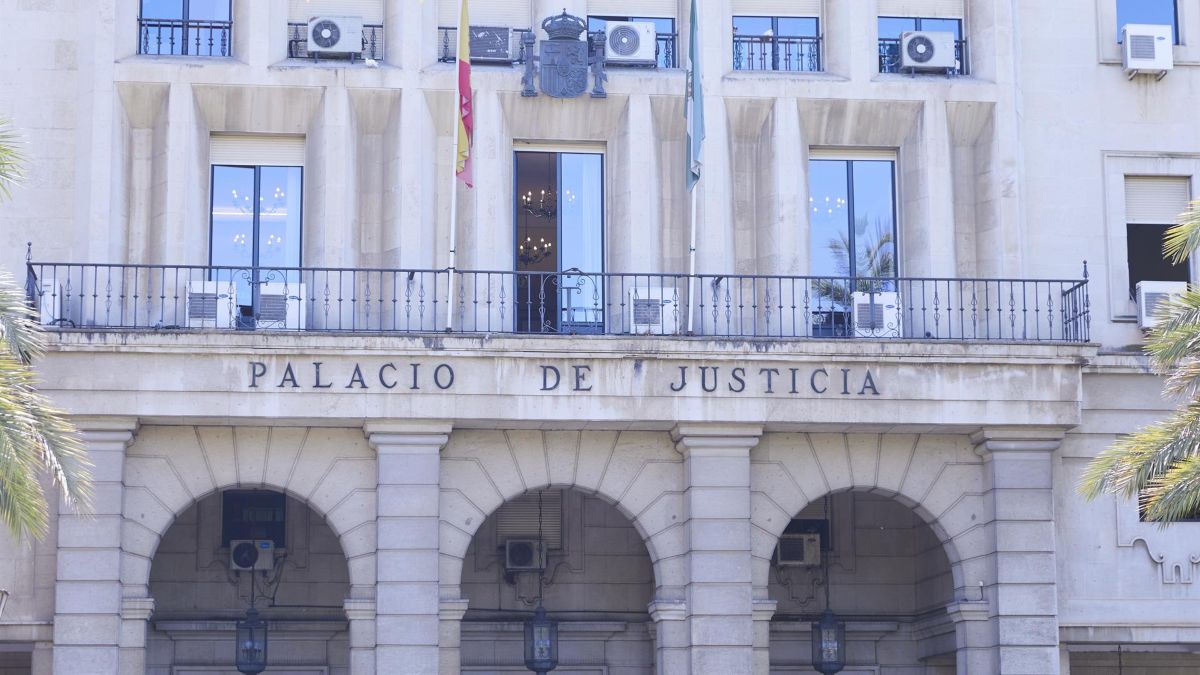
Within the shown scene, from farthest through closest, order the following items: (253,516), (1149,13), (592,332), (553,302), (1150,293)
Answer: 1. (1149,13)
2. (253,516)
3. (1150,293)
4. (553,302)
5. (592,332)

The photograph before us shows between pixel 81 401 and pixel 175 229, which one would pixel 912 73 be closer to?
pixel 175 229

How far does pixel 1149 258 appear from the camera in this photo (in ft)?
99.1

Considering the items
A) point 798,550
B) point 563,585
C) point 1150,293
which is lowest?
point 563,585

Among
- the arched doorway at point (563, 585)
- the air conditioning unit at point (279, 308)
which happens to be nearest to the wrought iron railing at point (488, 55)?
the air conditioning unit at point (279, 308)

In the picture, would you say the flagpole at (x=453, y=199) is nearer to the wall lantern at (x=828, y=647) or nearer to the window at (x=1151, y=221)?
the wall lantern at (x=828, y=647)

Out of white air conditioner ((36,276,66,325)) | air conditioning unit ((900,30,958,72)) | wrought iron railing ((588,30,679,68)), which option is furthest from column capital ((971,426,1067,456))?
white air conditioner ((36,276,66,325))

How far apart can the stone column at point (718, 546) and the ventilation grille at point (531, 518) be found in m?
3.72

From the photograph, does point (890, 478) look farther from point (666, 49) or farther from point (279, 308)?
point (279, 308)

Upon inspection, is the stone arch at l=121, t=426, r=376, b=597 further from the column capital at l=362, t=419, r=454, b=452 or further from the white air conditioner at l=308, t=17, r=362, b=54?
the white air conditioner at l=308, t=17, r=362, b=54

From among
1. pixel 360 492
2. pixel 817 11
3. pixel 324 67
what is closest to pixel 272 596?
pixel 360 492

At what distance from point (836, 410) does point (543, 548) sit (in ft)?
18.0

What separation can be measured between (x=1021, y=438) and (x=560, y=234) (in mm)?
7115

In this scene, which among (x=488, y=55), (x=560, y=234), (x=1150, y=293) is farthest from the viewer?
(x=560, y=234)

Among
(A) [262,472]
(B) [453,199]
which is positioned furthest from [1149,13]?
(A) [262,472]
